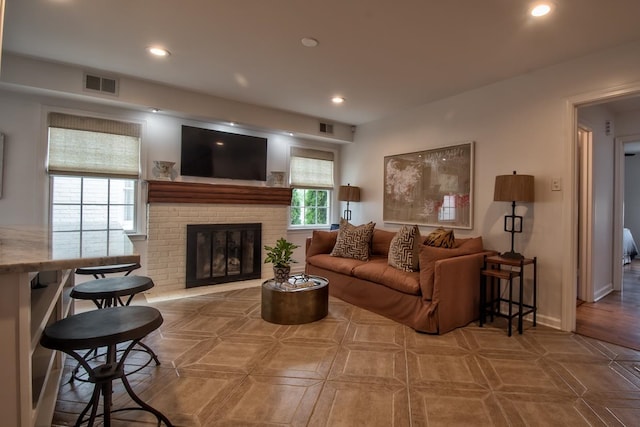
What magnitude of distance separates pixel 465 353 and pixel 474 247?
1.20 meters

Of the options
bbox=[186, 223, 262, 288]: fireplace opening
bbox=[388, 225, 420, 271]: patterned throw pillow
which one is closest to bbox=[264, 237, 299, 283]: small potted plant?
bbox=[388, 225, 420, 271]: patterned throw pillow

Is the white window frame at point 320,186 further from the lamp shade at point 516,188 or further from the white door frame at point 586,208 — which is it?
the white door frame at point 586,208

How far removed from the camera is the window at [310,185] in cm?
526

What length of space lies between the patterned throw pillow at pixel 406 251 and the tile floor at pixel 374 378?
61 cm

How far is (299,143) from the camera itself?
17.2 ft

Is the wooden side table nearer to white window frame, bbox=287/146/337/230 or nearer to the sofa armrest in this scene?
the sofa armrest

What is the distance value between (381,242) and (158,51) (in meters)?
3.21

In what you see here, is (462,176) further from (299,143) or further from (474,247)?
(299,143)

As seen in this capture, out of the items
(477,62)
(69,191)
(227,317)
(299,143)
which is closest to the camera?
(477,62)

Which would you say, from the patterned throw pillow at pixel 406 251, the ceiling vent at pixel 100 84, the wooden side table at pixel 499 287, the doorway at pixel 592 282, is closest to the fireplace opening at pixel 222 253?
the ceiling vent at pixel 100 84

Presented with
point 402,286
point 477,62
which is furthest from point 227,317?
point 477,62

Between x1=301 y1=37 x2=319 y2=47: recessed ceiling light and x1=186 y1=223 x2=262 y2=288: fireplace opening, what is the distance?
267 cm

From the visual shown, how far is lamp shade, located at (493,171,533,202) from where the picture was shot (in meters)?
3.00

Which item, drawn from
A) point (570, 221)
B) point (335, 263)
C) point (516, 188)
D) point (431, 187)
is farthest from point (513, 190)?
point (335, 263)
